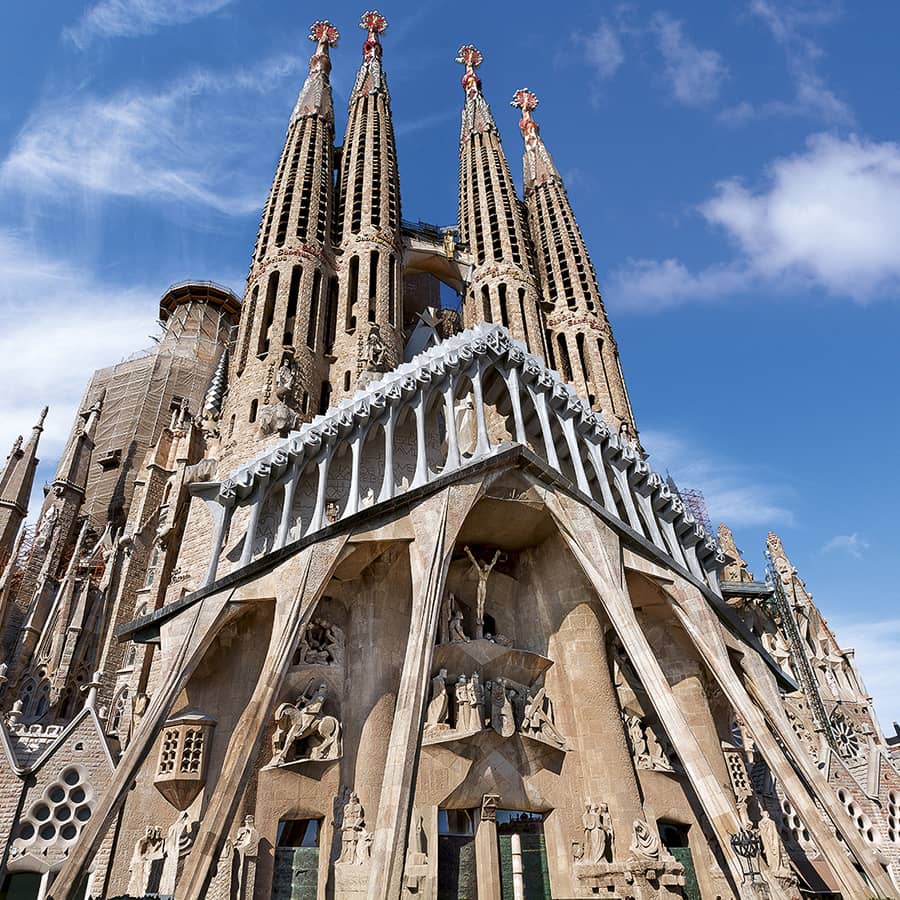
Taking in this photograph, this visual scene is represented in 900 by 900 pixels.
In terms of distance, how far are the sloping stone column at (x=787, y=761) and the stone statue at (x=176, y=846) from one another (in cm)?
935

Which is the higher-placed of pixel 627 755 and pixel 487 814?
pixel 627 755

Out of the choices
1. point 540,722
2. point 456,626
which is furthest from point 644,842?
point 456,626

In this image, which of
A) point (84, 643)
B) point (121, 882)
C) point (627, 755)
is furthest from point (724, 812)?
point (84, 643)

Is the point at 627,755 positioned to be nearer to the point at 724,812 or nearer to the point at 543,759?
the point at 543,759

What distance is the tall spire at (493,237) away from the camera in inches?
931

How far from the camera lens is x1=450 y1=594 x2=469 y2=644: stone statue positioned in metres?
13.6

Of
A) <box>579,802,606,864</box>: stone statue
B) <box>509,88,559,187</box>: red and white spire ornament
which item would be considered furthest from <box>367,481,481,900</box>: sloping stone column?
<box>509,88,559,187</box>: red and white spire ornament

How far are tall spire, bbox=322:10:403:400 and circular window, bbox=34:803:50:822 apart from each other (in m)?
10.5

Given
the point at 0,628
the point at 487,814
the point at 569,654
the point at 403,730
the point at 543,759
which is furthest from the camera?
the point at 0,628

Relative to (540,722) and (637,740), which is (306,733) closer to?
(540,722)

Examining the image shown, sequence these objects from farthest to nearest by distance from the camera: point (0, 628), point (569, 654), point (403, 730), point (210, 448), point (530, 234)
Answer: point (530, 234) < point (0, 628) < point (210, 448) < point (569, 654) < point (403, 730)

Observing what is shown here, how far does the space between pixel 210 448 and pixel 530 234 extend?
1759 cm

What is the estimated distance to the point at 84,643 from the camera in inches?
794

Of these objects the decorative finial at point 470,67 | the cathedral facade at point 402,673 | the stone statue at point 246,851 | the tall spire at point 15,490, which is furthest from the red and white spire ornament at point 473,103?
the stone statue at point 246,851
